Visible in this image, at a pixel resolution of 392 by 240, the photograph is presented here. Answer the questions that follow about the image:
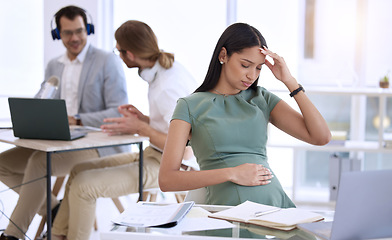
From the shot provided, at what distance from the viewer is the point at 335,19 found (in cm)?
464

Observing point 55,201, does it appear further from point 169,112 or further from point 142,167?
point 169,112

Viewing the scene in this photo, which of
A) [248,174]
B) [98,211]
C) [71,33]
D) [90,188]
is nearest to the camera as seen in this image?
[248,174]

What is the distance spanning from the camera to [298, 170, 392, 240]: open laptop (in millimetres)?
1186

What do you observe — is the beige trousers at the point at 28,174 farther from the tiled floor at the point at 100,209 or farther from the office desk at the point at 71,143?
the tiled floor at the point at 100,209

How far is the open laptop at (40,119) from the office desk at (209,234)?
133cm

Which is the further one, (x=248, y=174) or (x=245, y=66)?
(x=245, y=66)

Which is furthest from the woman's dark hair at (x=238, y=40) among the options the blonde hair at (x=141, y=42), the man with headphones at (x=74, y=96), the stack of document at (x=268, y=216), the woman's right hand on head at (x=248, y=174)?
the man with headphones at (x=74, y=96)

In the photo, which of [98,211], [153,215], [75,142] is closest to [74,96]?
[75,142]

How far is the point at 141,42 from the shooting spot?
110 inches

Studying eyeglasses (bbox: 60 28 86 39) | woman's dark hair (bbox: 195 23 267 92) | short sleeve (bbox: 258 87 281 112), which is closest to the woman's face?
woman's dark hair (bbox: 195 23 267 92)

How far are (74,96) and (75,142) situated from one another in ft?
3.15

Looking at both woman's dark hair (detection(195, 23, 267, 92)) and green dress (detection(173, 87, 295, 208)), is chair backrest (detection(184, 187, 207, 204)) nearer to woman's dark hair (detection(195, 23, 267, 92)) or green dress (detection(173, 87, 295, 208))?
green dress (detection(173, 87, 295, 208))

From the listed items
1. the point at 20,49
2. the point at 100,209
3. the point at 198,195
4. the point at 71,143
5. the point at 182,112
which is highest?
the point at 20,49

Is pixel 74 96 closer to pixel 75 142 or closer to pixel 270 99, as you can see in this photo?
pixel 75 142
